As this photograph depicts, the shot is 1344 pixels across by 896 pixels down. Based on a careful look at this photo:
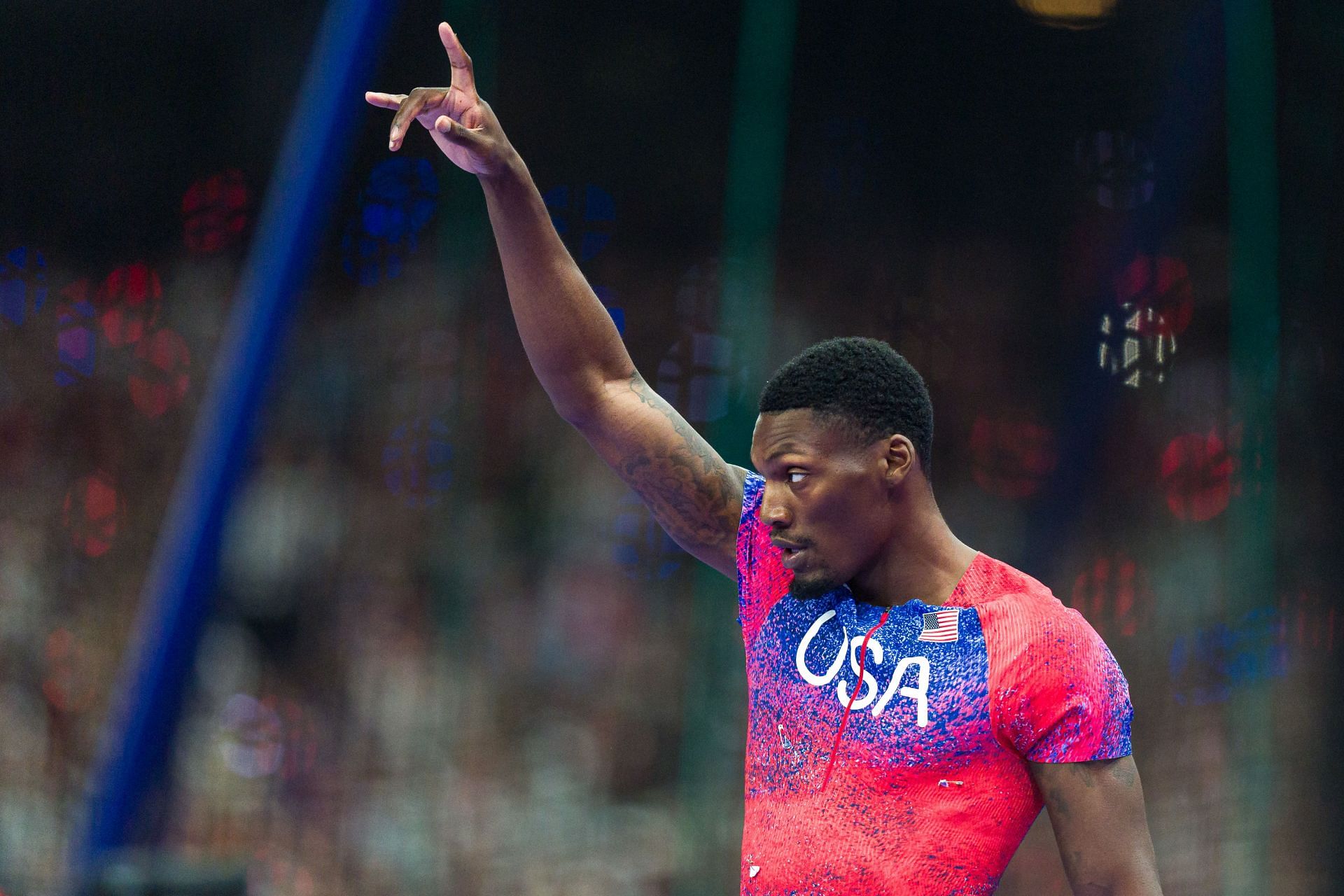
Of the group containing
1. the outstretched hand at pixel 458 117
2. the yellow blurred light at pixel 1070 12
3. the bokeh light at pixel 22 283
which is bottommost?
the outstretched hand at pixel 458 117

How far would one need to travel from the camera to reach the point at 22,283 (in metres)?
4.94

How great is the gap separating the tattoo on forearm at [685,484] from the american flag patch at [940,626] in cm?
39

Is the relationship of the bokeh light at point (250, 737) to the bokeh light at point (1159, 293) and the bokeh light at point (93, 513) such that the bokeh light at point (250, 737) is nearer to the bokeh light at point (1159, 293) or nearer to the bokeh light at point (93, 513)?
the bokeh light at point (93, 513)

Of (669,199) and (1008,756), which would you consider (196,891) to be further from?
(669,199)

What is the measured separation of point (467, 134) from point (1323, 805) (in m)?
3.99

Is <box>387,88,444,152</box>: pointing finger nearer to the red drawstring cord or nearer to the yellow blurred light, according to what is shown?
the red drawstring cord

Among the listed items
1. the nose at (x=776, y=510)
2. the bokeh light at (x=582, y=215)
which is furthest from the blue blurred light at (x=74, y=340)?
the nose at (x=776, y=510)

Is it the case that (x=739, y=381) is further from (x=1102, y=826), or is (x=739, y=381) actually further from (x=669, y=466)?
(x=1102, y=826)

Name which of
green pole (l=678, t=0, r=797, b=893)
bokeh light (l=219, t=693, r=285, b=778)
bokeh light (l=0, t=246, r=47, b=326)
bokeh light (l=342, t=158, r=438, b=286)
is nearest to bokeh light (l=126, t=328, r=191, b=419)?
bokeh light (l=0, t=246, r=47, b=326)

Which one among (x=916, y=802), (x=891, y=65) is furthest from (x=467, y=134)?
(x=891, y=65)

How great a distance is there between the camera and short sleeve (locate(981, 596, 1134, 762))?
1.83 m

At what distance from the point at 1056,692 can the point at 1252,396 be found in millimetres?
3228

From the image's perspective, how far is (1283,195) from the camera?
4.66m

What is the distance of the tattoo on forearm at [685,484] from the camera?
221cm
